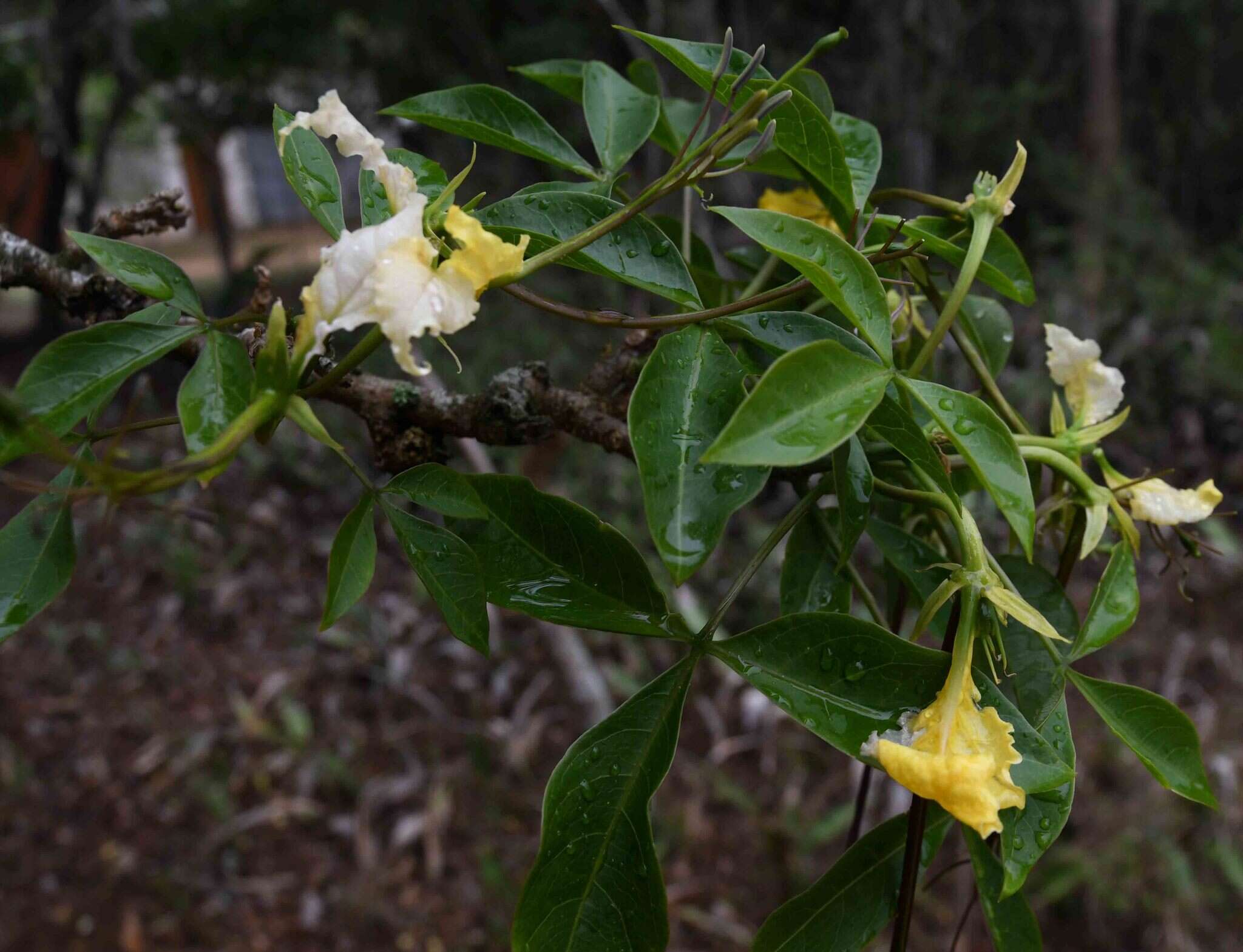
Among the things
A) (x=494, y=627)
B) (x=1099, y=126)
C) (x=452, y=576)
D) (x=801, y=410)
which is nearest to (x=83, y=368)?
(x=452, y=576)

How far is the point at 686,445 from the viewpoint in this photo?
1.10 ft

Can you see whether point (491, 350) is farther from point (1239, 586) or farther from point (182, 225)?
point (182, 225)

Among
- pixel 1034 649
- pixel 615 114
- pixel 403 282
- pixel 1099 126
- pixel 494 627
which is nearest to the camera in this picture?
pixel 403 282

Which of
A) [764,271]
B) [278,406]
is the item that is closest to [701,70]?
[764,271]

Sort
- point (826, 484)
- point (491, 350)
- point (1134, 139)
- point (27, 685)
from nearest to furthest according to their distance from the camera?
point (826, 484) < point (27, 685) < point (491, 350) < point (1134, 139)

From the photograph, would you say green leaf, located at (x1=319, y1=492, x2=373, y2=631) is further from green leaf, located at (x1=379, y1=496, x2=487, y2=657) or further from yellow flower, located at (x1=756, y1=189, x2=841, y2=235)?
yellow flower, located at (x1=756, y1=189, x2=841, y2=235)

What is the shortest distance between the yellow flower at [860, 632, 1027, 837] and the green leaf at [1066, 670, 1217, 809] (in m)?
0.09

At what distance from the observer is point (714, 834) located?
5.86 feet

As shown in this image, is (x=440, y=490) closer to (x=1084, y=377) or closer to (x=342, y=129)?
(x=342, y=129)

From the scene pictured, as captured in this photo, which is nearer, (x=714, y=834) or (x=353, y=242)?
(x=353, y=242)

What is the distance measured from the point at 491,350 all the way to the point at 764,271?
105 inches

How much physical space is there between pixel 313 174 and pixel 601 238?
0.12 meters

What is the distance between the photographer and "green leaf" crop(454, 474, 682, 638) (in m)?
0.38

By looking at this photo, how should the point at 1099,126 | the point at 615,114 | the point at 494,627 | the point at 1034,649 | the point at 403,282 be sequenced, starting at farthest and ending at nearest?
the point at 1099,126, the point at 494,627, the point at 615,114, the point at 1034,649, the point at 403,282
